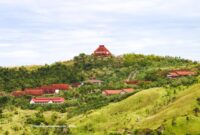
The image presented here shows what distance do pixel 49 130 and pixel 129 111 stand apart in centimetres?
1383

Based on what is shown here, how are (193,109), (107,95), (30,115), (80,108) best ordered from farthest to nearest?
(107,95) < (80,108) < (30,115) < (193,109)

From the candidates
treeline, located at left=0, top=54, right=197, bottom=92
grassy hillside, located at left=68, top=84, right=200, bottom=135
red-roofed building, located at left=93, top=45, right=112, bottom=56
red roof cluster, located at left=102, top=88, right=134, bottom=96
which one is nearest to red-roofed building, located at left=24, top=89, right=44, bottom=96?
treeline, located at left=0, top=54, right=197, bottom=92

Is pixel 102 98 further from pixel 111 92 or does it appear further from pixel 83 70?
pixel 83 70

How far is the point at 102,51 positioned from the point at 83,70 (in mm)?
15094

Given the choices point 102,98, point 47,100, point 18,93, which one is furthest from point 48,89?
point 102,98

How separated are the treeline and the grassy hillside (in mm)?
48000

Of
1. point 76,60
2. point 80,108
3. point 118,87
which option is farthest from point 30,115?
point 76,60

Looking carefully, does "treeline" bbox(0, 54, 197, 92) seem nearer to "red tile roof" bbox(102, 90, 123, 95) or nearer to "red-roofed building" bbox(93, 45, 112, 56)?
"red-roofed building" bbox(93, 45, 112, 56)

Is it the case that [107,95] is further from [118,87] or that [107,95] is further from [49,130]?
[49,130]

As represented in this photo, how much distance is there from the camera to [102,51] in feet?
534

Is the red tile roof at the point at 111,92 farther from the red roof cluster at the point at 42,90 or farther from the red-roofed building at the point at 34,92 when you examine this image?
the red-roofed building at the point at 34,92

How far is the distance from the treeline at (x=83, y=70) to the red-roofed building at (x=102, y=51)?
8.45ft

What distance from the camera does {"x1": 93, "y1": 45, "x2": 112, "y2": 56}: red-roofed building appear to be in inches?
6378

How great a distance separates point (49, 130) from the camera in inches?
3127
